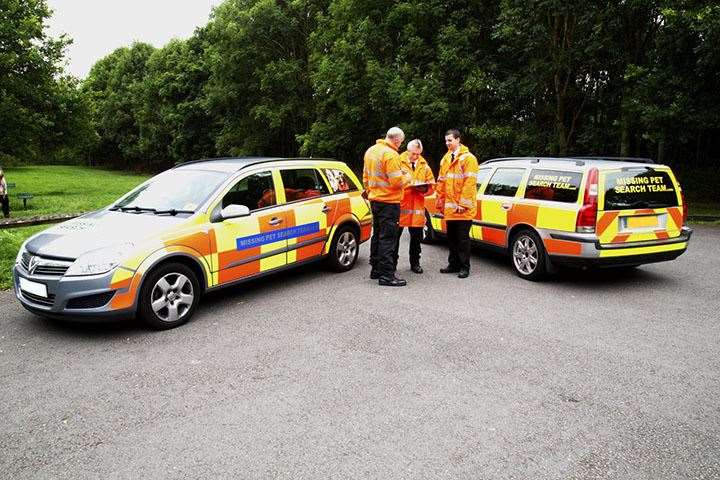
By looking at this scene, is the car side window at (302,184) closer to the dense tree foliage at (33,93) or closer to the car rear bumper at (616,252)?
the car rear bumper at (616,252)

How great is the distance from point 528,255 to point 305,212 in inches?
123

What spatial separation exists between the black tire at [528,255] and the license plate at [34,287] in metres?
5.76

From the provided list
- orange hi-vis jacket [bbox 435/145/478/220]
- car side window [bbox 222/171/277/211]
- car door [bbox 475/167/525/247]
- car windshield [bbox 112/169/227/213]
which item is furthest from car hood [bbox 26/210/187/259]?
car door [bbox 475/167/525/247]

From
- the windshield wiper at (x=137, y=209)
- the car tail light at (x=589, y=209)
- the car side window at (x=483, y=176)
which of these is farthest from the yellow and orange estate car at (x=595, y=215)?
the windshield wiper at (x=137, y=209)

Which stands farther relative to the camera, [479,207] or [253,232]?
[479,207]

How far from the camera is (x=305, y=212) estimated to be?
693 cm

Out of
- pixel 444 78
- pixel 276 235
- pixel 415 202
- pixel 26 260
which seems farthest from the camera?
pixel 444 78

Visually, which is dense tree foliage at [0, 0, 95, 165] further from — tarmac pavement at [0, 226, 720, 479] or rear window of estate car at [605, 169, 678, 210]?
rear window of estate car at [605, 169, 678, 210]

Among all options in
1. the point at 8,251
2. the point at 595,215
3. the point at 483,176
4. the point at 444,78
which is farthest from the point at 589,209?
the point at 444,78

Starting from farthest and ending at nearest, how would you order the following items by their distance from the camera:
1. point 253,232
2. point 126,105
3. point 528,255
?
point 126,105 → point 528,255 → point 253,232

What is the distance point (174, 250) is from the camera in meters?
5.21

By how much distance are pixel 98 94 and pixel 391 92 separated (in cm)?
1663

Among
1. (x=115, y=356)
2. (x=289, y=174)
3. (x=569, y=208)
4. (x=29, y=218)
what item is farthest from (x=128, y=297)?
(x=29, y=218)

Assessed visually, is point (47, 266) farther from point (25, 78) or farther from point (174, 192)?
point (25, 78)
